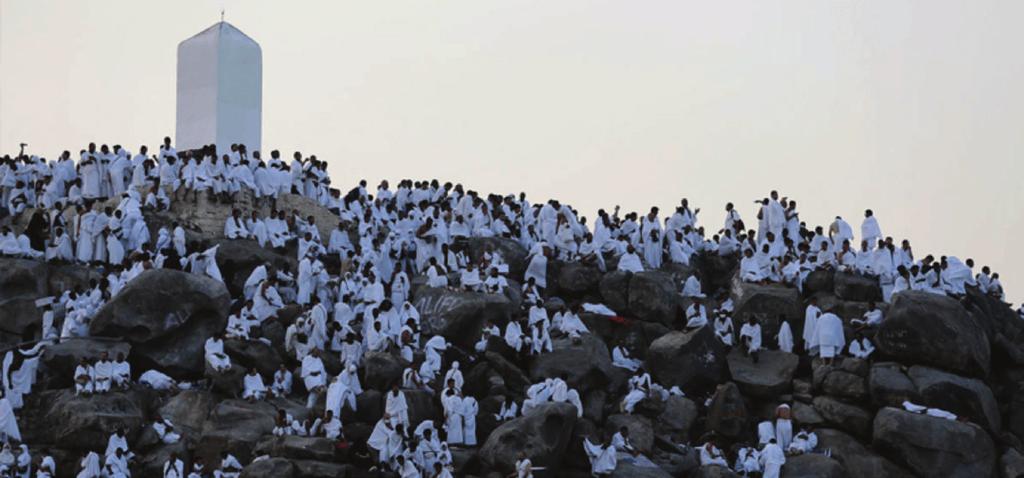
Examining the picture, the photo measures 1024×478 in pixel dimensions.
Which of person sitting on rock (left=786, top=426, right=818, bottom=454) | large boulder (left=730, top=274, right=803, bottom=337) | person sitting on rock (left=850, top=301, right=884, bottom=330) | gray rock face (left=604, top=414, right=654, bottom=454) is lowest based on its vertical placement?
person sitting on rock (left=786, top=426, right=818, bottom=454)

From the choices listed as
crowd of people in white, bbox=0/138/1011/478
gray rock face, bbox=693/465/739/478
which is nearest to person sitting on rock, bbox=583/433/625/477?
crowd of people in white, bbox=0/138/1011/478

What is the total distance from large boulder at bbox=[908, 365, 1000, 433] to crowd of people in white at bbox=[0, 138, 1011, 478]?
1875mm

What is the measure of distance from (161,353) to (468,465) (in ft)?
26.3

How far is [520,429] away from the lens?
3042cm

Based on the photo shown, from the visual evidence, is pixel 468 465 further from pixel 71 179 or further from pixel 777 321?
pixel 71 179

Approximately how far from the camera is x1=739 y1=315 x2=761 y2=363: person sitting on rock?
3631 centimetres

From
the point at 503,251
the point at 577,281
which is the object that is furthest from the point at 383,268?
the point at 577,281

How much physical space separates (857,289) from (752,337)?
3.41 meters

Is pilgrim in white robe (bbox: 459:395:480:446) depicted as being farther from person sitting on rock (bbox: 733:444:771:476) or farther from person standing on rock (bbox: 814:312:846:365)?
person standing on rock (bbox: 814:312:846:365)

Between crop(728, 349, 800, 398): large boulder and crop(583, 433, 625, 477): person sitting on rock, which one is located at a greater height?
crop(728, 349, 800, 398): large boulder

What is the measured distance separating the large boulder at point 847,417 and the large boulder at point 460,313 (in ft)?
25.3

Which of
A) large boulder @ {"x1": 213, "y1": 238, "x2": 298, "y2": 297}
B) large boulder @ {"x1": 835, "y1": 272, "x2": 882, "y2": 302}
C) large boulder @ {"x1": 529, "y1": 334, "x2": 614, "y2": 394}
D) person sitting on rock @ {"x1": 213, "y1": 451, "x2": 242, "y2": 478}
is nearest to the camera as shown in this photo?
person sitting on rock @ {"x1": 213, "y1": 451, "x2": 242, "y2": 478}

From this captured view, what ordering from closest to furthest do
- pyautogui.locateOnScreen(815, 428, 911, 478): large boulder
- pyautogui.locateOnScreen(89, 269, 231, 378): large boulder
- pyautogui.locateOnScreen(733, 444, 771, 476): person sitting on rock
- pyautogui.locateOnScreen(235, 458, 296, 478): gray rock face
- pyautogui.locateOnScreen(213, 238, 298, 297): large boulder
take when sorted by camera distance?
pyautogui.locateOnScreen(235, 458, 296, 478): gray rock face < pyautogui.locateOnScreen(733, 444, 771, 476): person sitting on rock < pyautogui.locateOnScreen(815, 428, 911, 478): large boulder < pyautogui.locateOnScreen(89, 269, 231, 378): large boulder < pyautogui.locateOnScreen(213, 238, 298, 297): large boulder

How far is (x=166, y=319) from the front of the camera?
33875 mm
